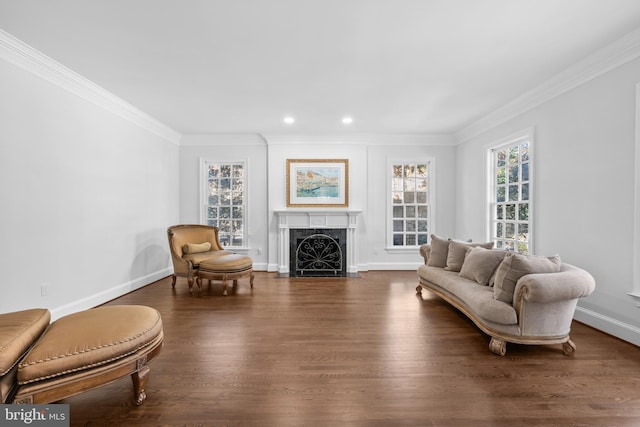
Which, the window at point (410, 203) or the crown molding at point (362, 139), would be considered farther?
the window at point (410, 203)

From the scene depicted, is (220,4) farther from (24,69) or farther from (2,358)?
(2,358)

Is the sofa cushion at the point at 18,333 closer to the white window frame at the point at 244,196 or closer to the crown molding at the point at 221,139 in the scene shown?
the white window frame at the point at 244,196

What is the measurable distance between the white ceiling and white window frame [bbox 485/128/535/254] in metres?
0.61

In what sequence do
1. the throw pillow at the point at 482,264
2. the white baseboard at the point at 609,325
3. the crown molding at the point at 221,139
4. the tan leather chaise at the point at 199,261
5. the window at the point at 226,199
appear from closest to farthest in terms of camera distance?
the white baseboard at the point at 609,325, the throw pillow at the point at 482,264, the tan leather chaise at the point at 199,261, the crown molding at the point at 221,139, the window at the point at 226,199

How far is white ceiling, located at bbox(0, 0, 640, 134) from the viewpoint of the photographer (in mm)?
2293

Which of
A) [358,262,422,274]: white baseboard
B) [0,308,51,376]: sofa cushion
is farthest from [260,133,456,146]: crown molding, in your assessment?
[0,308,51,376]: sofa cushion

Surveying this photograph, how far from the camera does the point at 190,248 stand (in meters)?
4.78

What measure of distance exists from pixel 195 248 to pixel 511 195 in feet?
16.8

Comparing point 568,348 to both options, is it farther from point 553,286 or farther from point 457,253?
point 457,253

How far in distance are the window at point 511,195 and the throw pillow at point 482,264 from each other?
1092mm

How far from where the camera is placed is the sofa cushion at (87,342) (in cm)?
152

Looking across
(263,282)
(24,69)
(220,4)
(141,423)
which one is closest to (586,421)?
(141,423)

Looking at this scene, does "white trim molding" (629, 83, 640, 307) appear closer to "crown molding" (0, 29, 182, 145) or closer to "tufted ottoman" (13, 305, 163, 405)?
"tufted ottoman" (13, 305, 163, 405)

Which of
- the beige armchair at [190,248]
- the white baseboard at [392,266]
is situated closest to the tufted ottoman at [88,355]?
the beige armchair at [190,248]
